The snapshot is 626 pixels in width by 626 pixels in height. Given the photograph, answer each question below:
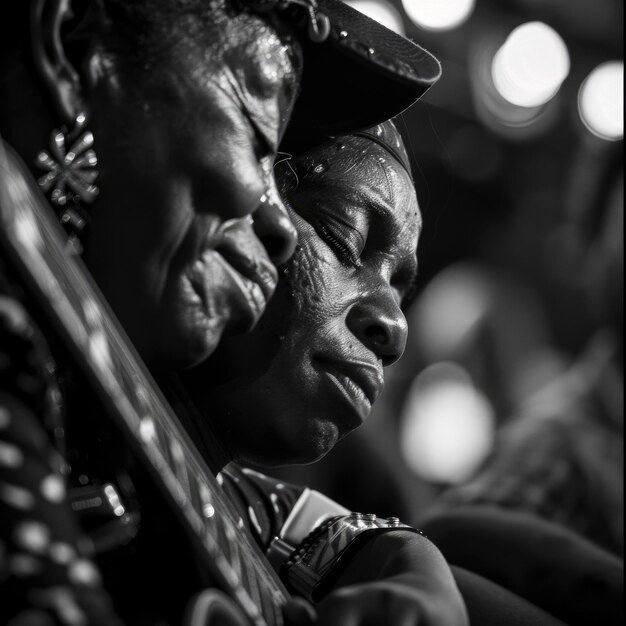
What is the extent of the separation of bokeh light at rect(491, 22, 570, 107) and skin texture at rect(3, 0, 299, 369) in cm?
251

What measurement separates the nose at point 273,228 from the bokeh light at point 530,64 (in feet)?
8.08

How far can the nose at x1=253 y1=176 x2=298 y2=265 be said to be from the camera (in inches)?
27.4

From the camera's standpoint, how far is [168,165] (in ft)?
2.02

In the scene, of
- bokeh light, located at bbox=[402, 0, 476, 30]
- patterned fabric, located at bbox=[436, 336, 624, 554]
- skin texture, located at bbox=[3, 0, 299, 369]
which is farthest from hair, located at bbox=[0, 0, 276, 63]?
bokeh light, located at bbox=[402, 0, 476, 30]

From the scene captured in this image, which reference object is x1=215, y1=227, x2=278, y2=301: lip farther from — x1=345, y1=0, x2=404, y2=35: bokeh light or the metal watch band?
x1=345, y1=0, x2=404, y2=35: bokeh light

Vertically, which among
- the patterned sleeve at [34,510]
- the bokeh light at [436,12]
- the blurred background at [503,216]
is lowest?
the blurred background at [503,216]

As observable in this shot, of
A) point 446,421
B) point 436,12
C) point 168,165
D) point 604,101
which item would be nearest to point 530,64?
point 604,101

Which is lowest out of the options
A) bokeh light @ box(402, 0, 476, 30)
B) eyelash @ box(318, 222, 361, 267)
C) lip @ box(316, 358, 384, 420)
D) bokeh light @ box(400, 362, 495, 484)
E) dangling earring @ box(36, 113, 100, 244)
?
bokeh light @ box(400, 362, 495, 484)

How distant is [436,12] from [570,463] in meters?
1.51

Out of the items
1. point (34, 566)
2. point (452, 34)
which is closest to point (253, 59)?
point (34, 566)

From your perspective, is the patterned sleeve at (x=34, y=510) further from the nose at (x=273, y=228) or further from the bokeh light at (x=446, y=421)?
the bokeh light at (x=446, y=421)

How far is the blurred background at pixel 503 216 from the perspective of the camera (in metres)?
2.95

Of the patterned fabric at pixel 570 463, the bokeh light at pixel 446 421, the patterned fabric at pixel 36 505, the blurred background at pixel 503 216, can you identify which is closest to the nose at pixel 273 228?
the patterned fabric at pixel 36 505

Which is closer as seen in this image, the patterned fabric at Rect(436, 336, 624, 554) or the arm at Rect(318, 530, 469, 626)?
the arm at Rect(318, 530, 469, 626)
